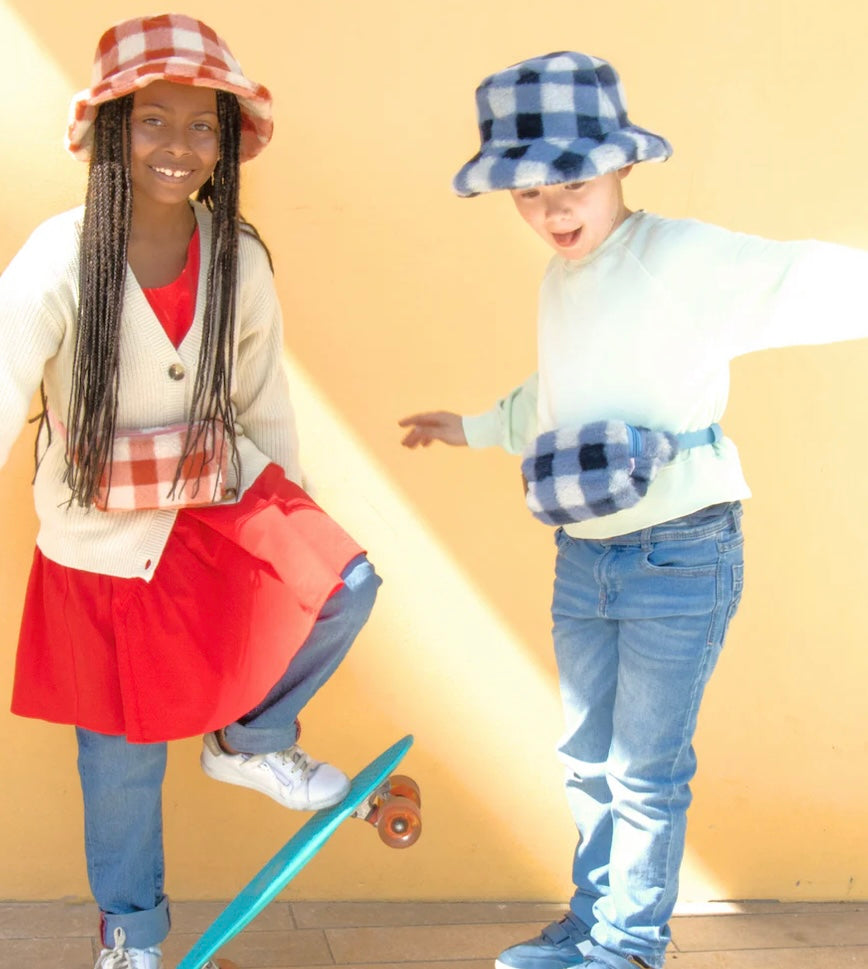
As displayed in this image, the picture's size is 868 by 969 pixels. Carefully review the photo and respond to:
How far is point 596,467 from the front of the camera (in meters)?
1.88

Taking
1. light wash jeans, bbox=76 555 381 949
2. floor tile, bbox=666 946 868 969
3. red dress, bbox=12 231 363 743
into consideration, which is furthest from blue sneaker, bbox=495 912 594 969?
red dress, bbox=12 231 363 743

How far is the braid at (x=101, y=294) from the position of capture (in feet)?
6.19

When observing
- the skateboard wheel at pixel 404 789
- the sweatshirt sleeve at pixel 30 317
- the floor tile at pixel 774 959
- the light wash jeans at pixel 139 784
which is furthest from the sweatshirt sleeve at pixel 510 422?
the floor tile at pixel 774 959

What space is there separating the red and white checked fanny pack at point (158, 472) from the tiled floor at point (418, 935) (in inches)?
33.9

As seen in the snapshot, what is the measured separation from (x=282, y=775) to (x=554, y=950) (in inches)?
20.1

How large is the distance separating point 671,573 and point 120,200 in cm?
92

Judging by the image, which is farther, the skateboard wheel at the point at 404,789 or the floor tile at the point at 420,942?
the floor tile at the point at 420,942

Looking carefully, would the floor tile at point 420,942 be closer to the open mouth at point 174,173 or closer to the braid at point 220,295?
the braid at point 220,295

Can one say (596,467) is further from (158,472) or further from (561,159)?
(158,472)

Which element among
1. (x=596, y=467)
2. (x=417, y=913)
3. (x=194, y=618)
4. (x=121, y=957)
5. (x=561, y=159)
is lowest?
(x=417, y=913)

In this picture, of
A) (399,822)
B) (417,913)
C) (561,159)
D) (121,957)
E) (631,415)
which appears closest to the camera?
(561,159)

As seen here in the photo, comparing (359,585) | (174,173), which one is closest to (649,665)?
(359,585)

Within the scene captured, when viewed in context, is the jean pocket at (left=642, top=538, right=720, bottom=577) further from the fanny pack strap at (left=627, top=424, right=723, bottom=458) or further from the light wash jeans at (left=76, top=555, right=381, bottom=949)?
the light wash jeans at (left=76, top=555, right=381, bottom=949)

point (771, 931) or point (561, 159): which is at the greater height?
point (561, 159)
